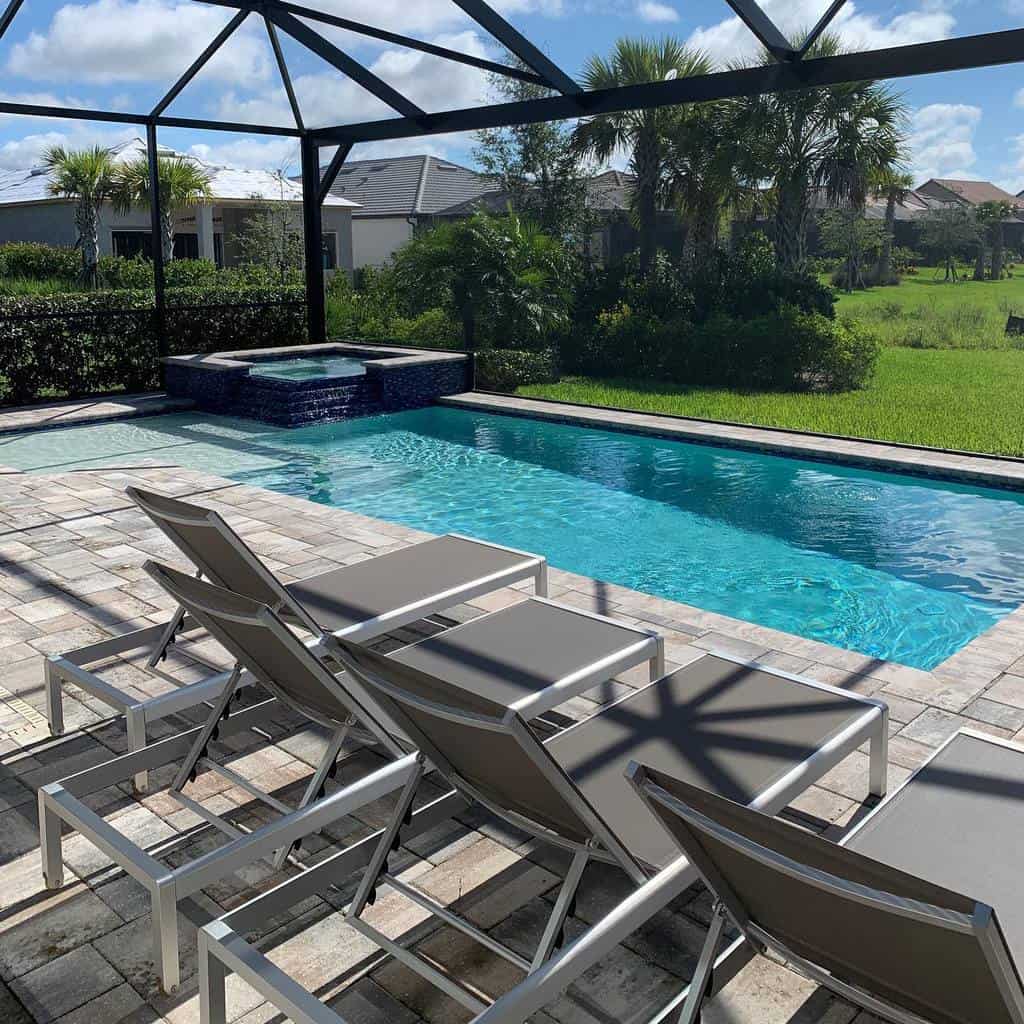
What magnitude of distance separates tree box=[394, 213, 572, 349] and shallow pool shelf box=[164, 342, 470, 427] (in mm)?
2137

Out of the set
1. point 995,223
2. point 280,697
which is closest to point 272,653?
point 280,697

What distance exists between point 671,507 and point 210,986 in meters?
7.15

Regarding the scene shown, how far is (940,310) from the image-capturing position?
21141 millimetres

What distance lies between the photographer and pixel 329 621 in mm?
4207

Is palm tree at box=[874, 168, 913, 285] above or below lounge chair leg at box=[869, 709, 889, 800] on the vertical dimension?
above

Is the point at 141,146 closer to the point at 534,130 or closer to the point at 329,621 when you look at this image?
the point at 534,130

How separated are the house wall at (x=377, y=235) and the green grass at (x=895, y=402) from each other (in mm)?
16174

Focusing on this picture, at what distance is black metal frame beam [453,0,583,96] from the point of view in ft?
28.9

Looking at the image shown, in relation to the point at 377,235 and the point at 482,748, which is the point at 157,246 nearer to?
the point at 482,748

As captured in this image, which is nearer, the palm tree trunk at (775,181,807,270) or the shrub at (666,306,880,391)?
the shrub at (666,306,880,391)

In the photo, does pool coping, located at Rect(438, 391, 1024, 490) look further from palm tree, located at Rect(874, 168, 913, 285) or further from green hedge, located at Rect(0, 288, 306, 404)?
palm tree, located at Rect(874, 168, 913, 285)

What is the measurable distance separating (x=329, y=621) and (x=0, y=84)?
9.55 metres

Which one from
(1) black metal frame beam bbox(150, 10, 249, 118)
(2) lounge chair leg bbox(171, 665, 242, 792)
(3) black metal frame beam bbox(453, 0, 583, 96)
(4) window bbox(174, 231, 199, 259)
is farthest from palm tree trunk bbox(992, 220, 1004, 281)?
(2) lounge chair leg bbox(171, 665, 242, 792)

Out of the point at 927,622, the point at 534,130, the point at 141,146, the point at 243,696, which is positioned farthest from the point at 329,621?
the point at 141,146
